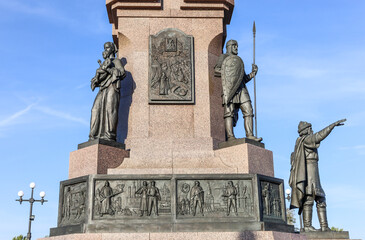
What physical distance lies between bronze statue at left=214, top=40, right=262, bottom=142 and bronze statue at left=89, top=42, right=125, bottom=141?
9.54 feet

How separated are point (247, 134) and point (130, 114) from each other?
3325mm

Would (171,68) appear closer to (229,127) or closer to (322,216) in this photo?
(229,127)

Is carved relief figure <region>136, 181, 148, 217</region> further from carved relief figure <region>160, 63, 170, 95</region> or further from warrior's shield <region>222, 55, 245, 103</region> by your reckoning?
warrior's shield <region>222, 55, 245, 103</region>

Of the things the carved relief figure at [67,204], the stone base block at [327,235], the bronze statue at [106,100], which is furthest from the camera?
the stone base block at [327,235]

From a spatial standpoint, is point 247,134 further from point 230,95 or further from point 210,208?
point 210,208

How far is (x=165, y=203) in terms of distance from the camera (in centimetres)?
1179

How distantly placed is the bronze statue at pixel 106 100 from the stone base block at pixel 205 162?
99 centimetres

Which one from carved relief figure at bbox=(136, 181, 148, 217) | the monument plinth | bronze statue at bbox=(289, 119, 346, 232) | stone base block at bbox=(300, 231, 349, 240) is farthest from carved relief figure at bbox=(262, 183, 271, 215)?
carved relief figure at bbox=(136, 181, 148, 217)

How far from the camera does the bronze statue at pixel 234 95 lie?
1323 cm

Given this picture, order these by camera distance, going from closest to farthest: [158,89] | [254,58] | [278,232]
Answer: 1. [278,232]
2. [158,89]
3. [254,58]

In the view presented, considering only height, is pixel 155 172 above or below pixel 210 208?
above

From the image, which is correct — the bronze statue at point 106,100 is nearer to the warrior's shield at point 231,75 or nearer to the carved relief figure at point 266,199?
the warrior's shield at point 231,75

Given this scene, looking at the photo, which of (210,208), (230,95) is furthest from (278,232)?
(230,95)

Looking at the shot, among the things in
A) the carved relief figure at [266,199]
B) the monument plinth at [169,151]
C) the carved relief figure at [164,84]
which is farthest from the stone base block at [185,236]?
the carved relief figure at [164,84]
